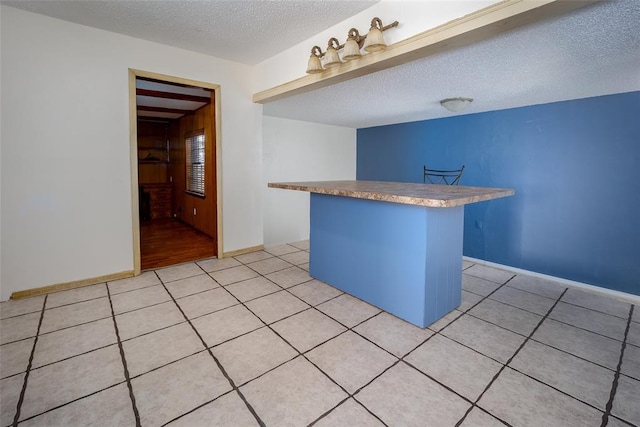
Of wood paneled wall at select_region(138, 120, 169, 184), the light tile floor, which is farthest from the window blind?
the light tile floor

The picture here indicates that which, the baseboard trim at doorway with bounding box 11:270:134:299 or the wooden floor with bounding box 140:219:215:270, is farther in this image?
the wooden floor with bounding box 140:219:215:270

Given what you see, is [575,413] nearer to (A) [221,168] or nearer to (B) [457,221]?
(B) [457,221]

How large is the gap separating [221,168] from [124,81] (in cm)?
127

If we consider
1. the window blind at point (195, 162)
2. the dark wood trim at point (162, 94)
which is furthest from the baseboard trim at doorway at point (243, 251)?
the dark wood trim at point (162, 94)

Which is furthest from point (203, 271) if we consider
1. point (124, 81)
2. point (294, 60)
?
point (294, 60)

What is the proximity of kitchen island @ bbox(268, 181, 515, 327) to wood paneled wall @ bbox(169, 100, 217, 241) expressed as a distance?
1957 millimetres

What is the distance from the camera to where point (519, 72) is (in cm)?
248

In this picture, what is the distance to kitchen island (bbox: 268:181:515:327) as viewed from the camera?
212 centimetres

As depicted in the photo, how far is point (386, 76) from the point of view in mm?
2732

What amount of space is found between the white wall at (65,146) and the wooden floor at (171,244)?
62 centimetres

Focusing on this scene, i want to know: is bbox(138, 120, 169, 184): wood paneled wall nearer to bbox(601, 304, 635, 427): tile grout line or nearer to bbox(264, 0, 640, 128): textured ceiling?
bbox(264, 0, 640, 128): textured ceiling

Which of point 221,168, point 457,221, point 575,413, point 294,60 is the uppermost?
point 294,60

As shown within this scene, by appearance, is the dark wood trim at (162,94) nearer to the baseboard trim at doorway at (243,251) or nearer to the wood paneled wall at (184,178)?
the wood paneled wall at (184,178)

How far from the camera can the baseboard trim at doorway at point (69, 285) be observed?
2605mm
